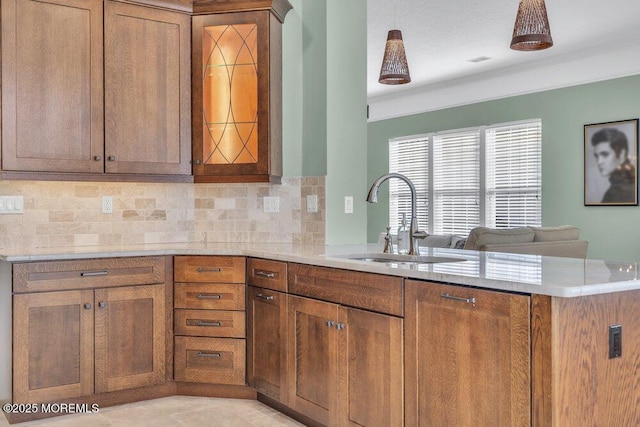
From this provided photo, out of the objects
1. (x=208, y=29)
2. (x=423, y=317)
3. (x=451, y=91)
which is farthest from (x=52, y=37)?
(x=451, y=91)

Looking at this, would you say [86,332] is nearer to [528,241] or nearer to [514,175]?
[528,241]

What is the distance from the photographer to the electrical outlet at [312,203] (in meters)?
3.89

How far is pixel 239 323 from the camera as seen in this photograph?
346 cm

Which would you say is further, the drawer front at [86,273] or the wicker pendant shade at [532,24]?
the wicker pendant shade at [532,24]

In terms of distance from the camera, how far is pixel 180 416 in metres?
3.23

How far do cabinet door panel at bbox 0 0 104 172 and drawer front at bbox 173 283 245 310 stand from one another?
876 mm

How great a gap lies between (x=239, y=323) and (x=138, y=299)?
1.87ft

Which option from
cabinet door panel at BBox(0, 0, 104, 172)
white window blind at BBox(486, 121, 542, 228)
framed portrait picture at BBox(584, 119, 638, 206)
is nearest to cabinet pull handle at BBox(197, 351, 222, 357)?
cabinet door panel at BBox(0, 0, 104, 172)

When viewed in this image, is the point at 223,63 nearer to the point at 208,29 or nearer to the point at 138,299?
the point at 208,29

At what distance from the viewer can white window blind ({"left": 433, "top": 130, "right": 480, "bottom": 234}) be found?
26.6 feet

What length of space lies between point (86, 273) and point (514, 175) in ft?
18.7

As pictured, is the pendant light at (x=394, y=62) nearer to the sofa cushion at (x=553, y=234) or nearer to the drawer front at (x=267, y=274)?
the sofa cushion at (x=553, y=234)

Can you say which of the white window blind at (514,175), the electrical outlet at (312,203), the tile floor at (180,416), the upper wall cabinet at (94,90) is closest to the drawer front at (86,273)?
the upper wall cabinet at (94,90)

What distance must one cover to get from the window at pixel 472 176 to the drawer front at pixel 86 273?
527cm
